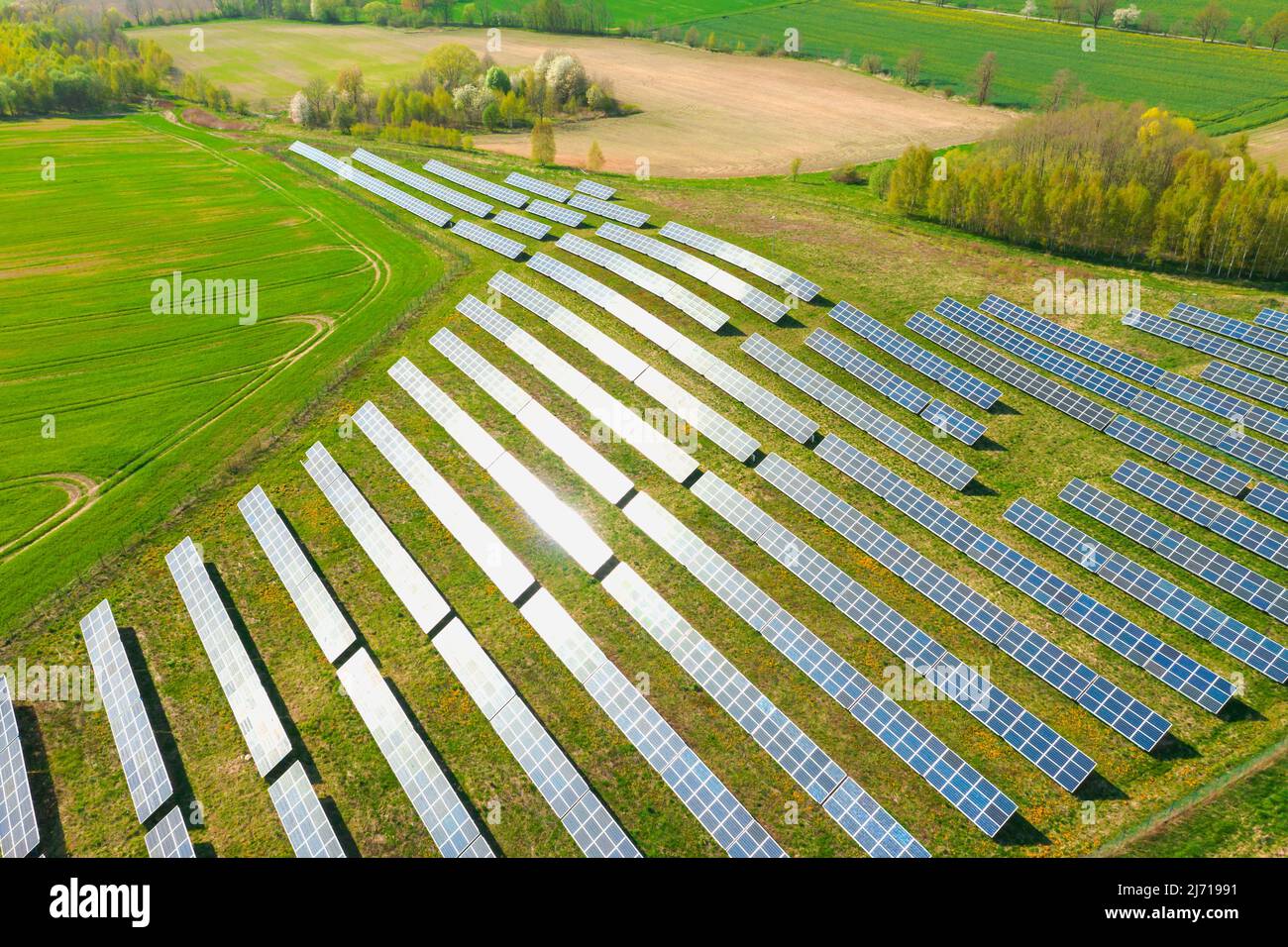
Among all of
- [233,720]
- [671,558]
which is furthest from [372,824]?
[671,558]

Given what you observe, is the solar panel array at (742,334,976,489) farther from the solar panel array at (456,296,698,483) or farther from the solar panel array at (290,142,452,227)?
the solar panel array at (290,142,452,227)

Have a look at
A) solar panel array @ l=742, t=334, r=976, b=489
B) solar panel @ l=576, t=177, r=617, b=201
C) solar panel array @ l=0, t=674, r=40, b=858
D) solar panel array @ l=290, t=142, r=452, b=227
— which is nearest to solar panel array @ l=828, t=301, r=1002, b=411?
solar panel array @ l=742, t=334, r=976, b=489

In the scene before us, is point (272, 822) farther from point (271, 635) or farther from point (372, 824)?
point (271, 635)

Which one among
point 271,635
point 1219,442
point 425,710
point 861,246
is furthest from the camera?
point 861,246

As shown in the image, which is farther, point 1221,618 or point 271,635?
point 271,635

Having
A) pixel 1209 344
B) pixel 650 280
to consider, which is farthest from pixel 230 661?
pixel 1209 344

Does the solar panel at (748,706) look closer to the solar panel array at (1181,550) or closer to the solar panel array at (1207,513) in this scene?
the solar panel array at (1181,550)
